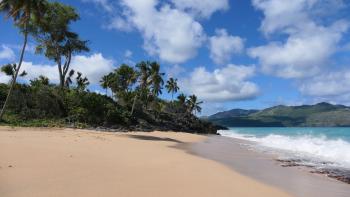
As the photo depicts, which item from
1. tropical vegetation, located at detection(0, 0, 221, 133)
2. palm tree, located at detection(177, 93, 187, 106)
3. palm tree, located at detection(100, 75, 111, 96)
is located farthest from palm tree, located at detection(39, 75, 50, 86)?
palm tree, located at detection(177, 93, 187, 106)

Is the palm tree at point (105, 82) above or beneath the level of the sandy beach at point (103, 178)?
above

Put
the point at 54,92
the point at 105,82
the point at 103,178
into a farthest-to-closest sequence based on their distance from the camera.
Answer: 1. the point at 105,82
2. the point at 54,92
3. the point at 103,178

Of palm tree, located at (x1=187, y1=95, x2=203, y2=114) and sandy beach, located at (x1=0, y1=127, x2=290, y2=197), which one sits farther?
palm tree, located at (x1=187, y1=95, x2=203, y2=114)

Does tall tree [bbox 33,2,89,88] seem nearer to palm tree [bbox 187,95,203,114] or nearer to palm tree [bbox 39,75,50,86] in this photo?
palm tree [bbox 39,75,50,86]

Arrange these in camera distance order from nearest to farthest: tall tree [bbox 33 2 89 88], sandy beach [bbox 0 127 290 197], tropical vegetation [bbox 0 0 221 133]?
sandy beach [bbox 0 127 290 197] < tropical vegetation [bbox 0 0 221 133] < tall tree [bbox 33 2 89 88]

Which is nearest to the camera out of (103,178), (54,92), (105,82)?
(103,178)

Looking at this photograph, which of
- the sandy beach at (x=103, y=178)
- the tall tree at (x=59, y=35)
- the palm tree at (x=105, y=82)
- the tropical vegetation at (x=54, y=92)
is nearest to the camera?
the sandy beach at (x=103, y=178)

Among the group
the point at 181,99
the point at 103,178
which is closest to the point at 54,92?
the point at 103,178

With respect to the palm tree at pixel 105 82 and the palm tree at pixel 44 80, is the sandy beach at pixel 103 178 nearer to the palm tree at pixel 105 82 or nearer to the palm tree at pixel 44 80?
the palm tree at pixel 44 80

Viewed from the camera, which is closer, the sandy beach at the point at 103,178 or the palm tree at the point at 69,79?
the sandy beach at the point at 103,178

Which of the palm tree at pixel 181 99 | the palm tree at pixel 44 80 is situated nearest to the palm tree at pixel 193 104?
the palm tree at pixel 181 99

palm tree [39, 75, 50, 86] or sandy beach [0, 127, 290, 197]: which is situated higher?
palm tree [39, 75, 50, 86]

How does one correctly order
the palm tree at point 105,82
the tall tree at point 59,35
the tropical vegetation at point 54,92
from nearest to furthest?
the tropical vegetation at point 54,92 → the tall tree at point 59,35 → the palm tree at point 105,82

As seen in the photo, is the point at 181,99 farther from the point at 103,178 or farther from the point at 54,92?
the point at 103,178
